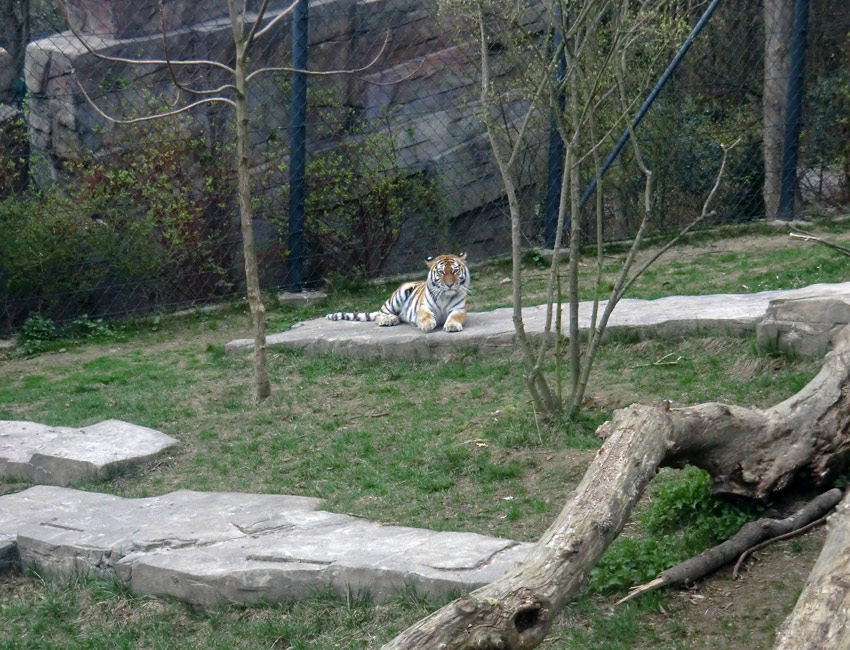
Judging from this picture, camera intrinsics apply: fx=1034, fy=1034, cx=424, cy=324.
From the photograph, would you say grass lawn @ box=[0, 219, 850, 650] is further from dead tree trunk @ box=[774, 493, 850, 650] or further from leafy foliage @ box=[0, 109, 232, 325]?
dead tree trunk @ box=[774, 493, 850, 650]

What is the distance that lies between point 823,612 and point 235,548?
2638 mm

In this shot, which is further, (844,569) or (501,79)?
(501,79)

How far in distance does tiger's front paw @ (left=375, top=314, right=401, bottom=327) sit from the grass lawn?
807mm

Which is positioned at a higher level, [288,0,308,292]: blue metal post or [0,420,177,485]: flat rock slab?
[288,0,308,292]: blue metal post

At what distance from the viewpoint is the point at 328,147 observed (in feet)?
35.0

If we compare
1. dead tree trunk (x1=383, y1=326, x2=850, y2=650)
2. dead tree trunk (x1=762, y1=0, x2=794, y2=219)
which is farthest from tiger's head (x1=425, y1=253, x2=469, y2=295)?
dead tree trunk (x1=762, y1=0, x2=794, y2=219)

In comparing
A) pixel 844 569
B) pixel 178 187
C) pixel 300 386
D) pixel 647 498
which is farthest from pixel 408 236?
pixel 844 569

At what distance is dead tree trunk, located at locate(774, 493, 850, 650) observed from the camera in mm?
2533

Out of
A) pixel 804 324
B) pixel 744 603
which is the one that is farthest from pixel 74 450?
pixel 804 324

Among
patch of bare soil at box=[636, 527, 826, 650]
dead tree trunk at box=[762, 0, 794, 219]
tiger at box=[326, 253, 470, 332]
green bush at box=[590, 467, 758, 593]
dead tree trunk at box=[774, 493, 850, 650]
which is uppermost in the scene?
dead tree trunk at box=[762, 0, 794, 219]

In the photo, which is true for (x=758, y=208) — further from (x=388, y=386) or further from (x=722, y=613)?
(x=722, y=613)

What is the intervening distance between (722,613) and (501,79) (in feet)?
28.1

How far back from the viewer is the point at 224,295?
34.2 feet

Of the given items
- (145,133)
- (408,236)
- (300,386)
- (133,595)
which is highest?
(145,133)
